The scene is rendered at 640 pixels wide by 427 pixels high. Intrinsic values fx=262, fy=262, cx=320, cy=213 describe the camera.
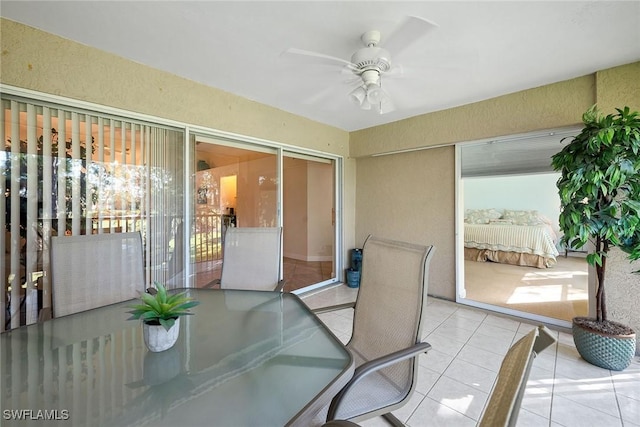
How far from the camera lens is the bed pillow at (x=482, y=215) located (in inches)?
219

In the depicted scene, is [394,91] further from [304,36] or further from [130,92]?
[130,92]

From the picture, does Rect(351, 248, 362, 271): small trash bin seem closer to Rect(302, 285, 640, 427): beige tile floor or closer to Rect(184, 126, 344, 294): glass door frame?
Rect(184, 126, 344, 294): glass door frame

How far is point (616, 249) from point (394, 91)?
2549 mm

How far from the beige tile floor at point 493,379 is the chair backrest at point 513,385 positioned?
1424mm

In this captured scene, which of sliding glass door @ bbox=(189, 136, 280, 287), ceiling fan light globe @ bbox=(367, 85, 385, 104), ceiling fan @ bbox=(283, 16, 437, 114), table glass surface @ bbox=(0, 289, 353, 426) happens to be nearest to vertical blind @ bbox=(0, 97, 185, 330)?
sliding glass door @ bbox=(189, 136, 280, 287)

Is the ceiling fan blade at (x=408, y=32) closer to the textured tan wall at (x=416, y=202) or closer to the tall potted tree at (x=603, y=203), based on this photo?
the tall potted tree at (x=603, y=203)

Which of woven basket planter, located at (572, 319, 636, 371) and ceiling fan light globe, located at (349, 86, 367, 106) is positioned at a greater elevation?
ceiling fan light globe, located at (349, 86, 367, 106)

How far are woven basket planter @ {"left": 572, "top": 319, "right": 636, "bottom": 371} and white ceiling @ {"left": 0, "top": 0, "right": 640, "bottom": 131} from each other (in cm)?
229

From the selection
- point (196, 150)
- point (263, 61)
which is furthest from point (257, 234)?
point (263, 61)

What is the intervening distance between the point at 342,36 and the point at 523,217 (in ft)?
17.3

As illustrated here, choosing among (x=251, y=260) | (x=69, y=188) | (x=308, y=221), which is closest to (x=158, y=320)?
(x=251, y=260)

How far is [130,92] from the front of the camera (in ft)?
7.57

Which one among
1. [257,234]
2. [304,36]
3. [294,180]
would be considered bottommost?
[257,234]

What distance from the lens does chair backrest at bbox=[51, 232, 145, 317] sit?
1.58 m
